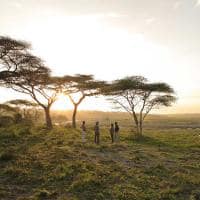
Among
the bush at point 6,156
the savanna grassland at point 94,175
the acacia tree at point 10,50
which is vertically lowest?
the savanna grassland at point 94,175

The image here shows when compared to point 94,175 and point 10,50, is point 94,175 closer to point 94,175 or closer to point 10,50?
point 94,175

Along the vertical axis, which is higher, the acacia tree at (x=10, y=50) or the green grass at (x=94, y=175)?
the acacia tree at (x=10, y=50)

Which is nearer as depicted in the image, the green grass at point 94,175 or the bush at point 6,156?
the green grass at point 94,175

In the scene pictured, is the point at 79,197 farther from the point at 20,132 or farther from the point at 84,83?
the point at 84,83

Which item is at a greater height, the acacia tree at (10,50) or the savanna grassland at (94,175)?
the acacia tree at (10,50)

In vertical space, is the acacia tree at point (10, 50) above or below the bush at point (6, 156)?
above

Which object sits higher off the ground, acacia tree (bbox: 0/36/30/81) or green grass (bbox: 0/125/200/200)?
acacia tree (bbox: 0/36/30/81)

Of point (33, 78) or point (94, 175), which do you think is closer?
point (94, 175)

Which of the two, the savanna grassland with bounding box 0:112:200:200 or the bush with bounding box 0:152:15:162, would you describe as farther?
the bush with bounding box 0:152:15:162

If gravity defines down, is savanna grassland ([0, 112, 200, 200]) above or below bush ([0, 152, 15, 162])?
below

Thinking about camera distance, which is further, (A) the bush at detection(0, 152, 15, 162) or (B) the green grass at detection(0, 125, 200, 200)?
(A) the bush at detection(0, 152, 15, 162)

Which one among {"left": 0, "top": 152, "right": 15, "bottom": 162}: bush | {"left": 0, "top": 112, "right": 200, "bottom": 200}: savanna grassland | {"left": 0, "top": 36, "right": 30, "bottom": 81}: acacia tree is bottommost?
{"left": 0, "top": 112, "right": 200, "bottom": 200}: savanna grassland

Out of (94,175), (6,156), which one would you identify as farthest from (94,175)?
(6,156)

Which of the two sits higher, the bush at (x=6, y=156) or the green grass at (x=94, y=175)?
the bush at (x=6, y=156)
